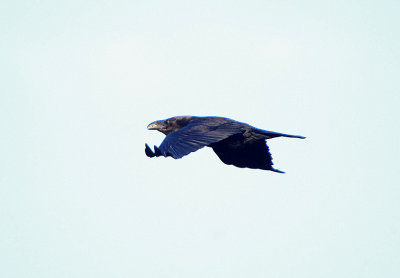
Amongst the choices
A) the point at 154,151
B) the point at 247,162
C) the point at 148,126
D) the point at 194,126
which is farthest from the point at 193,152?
the point at 148,126

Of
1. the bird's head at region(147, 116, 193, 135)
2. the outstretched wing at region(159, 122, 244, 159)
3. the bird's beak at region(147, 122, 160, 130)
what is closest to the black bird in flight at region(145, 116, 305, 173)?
the outstretched wing at region(159, 122, 244, 159)

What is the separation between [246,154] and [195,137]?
4.87 ft

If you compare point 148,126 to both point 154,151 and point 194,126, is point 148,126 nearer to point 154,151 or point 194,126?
point 194,126

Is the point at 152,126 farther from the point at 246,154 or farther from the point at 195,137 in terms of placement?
the point at 195,137

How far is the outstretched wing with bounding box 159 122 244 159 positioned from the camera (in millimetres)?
8672

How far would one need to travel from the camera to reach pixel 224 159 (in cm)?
1059

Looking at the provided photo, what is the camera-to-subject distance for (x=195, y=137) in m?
9.38

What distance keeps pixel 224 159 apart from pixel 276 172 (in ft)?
2.89

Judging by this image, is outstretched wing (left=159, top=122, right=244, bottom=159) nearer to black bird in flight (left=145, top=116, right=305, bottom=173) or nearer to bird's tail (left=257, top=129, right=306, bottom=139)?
black bird in flight (left=145, top=116, right=305, bottom=173)

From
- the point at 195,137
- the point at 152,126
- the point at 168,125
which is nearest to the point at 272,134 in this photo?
the point at 195,137

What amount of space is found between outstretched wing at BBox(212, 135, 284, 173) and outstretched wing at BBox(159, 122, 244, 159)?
0.38 m

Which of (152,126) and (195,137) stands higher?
(152,126)

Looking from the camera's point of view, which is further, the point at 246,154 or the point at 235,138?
the point at 246,154

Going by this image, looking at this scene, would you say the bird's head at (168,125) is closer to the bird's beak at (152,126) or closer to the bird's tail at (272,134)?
the bird's beak at (152,126)
